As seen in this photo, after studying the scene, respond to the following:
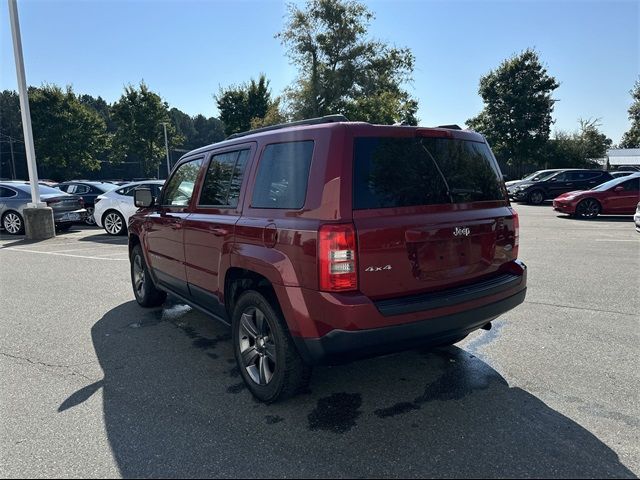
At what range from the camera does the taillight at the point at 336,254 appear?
2559 mm

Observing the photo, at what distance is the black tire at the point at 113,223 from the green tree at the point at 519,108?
29.4m

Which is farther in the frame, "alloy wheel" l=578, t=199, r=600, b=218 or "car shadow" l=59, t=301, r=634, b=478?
"alloy wheel" l=578, t=199, r=600, b=218

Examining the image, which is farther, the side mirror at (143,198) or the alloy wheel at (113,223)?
the alloy wheel at (113,223)

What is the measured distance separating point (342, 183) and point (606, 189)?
1532cm

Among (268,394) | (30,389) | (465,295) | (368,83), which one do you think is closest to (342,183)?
(465,295)

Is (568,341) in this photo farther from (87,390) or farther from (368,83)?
(368,83)

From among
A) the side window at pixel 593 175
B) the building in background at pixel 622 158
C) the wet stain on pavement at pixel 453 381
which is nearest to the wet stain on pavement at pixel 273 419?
the wet stain on pavement at pixel 453 381

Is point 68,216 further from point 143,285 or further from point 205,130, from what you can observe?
point 205,130

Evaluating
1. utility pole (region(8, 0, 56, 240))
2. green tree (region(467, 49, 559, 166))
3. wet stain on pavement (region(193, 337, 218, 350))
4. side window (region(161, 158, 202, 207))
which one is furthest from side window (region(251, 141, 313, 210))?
green tree (region(467, 49, 559, 166))

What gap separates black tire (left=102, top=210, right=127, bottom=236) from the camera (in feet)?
40.6

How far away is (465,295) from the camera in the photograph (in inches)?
115

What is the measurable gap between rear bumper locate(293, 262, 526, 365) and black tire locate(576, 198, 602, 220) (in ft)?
46.1

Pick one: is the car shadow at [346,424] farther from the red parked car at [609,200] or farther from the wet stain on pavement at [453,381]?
the red parked car at [609,200]

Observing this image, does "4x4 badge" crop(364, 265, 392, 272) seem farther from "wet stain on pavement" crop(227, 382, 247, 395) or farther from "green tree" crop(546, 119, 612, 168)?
"green tree" crop(546, 119, 612, 168)
